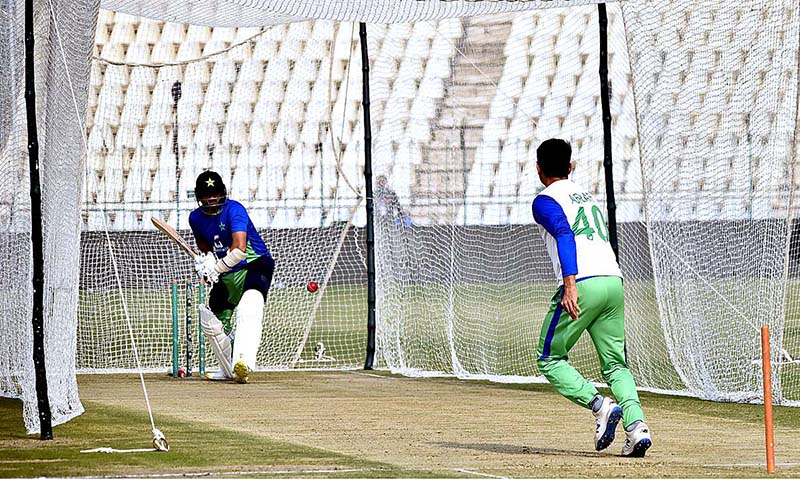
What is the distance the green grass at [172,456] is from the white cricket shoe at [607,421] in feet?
3.66

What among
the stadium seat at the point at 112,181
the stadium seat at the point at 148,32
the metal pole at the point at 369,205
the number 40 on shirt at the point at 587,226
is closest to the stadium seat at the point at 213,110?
the stadium seat at the point at 112,181

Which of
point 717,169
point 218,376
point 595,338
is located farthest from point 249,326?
point 595,338

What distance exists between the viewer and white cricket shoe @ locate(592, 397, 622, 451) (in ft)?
23.1

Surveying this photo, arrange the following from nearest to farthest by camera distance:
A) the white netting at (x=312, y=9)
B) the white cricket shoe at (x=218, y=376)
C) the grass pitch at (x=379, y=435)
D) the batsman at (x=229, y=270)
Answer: the grass pitch at (x=379, y=435) → the batsman at (x=229, y=270) → the white netting at (x=312, y=9) → the white cricket shoe at (x=218, y=376)

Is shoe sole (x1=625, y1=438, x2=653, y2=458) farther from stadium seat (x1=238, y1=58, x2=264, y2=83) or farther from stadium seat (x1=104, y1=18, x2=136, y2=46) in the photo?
stadium seat (x1=104, y1=18, x2=136, y2=46)

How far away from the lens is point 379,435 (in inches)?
326

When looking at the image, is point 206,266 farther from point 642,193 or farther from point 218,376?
point 642,193

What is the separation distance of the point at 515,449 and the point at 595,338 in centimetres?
75

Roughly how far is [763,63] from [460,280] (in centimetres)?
484

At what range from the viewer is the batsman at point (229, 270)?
465 inches

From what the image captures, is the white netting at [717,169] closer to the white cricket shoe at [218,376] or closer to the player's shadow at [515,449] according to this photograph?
the player's shadow at [515,449]

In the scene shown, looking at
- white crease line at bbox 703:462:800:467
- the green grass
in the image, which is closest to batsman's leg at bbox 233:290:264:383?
the green grass

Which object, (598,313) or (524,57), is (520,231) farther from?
(598,313)

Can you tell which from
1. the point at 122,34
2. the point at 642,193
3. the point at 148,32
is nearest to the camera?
the point at 642,193
